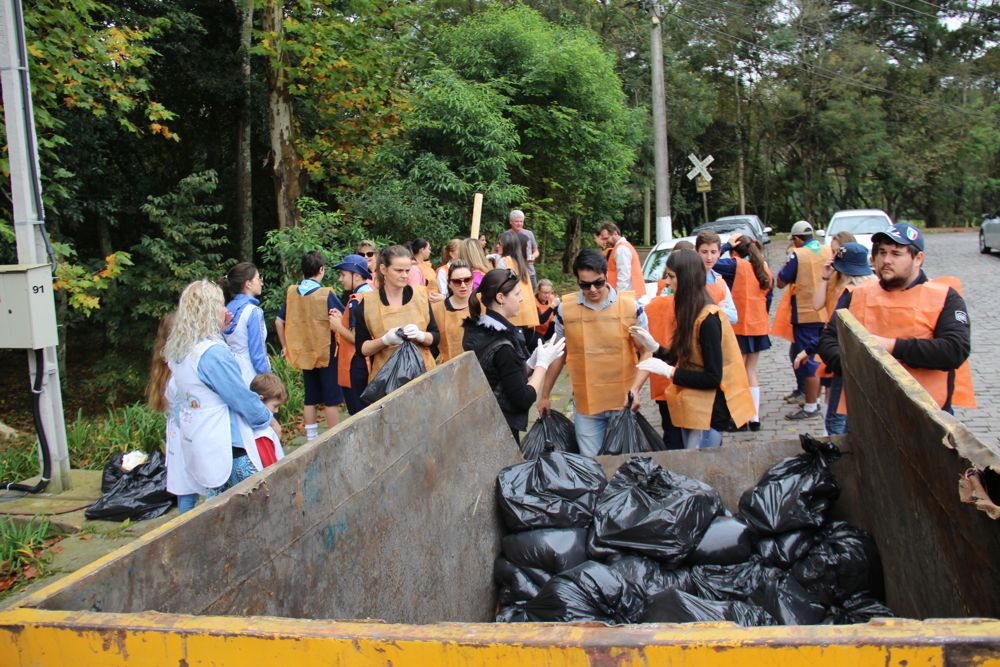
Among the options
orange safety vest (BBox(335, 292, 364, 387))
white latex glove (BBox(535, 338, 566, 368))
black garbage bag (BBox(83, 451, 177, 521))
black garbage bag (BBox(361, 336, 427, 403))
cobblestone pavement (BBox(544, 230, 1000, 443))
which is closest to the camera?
black garbage bag (BBox(361, 336, 427, 403))

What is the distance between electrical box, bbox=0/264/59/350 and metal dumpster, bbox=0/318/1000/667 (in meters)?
3.49

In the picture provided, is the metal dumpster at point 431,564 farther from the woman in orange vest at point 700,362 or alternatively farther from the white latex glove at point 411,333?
the white latex glove at point 411,333

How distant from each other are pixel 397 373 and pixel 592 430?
123 centimetres

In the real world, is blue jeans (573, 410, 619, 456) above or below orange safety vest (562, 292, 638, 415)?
below

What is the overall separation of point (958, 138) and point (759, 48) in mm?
10502

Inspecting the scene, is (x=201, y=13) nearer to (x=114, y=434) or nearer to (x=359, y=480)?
(x=114, y=434)

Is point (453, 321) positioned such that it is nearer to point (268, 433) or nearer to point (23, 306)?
point (268, 433)

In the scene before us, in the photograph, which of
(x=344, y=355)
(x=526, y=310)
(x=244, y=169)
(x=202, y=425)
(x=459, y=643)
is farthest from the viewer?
(x=244, y=169)

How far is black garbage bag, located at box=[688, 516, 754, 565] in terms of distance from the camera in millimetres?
3551

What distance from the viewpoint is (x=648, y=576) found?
3.40 metres

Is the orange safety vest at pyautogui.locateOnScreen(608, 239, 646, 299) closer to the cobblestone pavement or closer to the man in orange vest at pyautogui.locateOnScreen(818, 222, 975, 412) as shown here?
the cobblestone pavement

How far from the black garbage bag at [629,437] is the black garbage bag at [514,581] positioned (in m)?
1.03

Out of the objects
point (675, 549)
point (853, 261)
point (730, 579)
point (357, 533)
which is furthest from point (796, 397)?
point (357, 533)

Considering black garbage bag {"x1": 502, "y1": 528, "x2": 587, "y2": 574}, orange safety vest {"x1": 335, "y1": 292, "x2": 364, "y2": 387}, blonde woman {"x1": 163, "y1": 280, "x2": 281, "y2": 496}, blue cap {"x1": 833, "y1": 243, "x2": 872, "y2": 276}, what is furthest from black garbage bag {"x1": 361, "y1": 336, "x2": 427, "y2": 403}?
blue cap {"x1": 833, "y1": 243, "x2": 872, "y2": 276}
